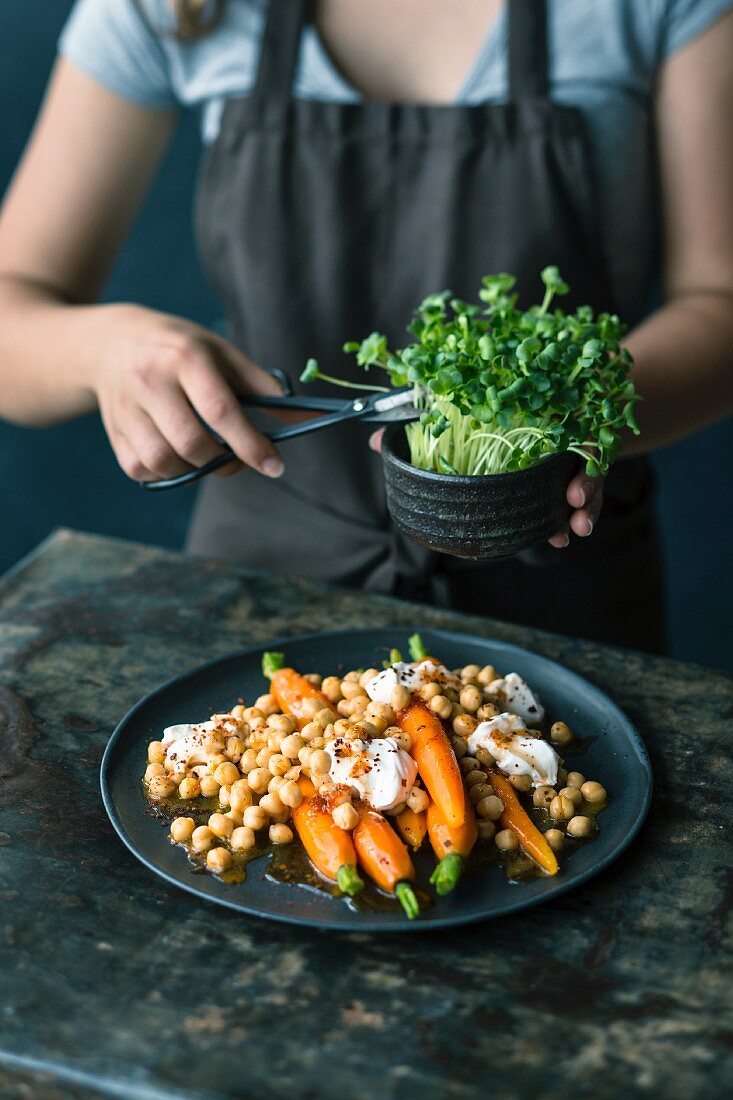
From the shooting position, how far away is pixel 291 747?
1091mm

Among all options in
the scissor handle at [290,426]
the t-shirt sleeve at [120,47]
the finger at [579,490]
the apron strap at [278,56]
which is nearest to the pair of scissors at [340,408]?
the scissor handle at [290,426]

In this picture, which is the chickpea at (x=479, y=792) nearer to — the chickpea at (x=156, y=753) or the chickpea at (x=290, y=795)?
the chickpea at (x=290, y=795)

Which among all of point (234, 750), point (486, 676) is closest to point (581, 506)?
point (486, 676)

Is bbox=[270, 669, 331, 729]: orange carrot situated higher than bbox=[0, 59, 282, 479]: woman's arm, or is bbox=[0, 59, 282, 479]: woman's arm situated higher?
bbox=[0, 59, 282, 479]: woman's arm

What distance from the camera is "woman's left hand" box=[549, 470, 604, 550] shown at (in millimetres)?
1092

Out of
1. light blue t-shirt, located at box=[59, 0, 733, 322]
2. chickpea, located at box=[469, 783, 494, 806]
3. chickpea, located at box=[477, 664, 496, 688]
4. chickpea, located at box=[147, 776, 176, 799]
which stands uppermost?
light blue t-shirt, located at box=[59, 0, 733, 322]

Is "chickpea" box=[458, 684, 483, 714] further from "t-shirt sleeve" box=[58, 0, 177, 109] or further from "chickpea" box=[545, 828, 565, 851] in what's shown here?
"t-shirt sleeve" box=[58, 0, 177, 109]

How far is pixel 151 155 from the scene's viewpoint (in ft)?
5.69

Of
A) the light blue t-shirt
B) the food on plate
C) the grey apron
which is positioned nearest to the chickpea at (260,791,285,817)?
the food on plate

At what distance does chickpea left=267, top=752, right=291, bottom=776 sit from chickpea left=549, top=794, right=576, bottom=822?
264mm

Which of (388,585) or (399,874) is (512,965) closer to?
(399,874)

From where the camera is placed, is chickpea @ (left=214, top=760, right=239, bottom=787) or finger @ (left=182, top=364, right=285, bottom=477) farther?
finger @ (left=182, top=364, right=285, bottom=477)

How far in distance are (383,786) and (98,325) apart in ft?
2.34

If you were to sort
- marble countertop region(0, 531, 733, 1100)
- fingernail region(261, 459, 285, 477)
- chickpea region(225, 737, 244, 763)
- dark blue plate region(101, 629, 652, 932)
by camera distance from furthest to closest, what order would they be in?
1. fingernail region(261, 459, 285, 477)
2. chickpea region(225, 737, 244, 763)
3. dark blue plate region(101, 629, 652, 932)
4. marble countertop region(0, 531, 733, 1100)
